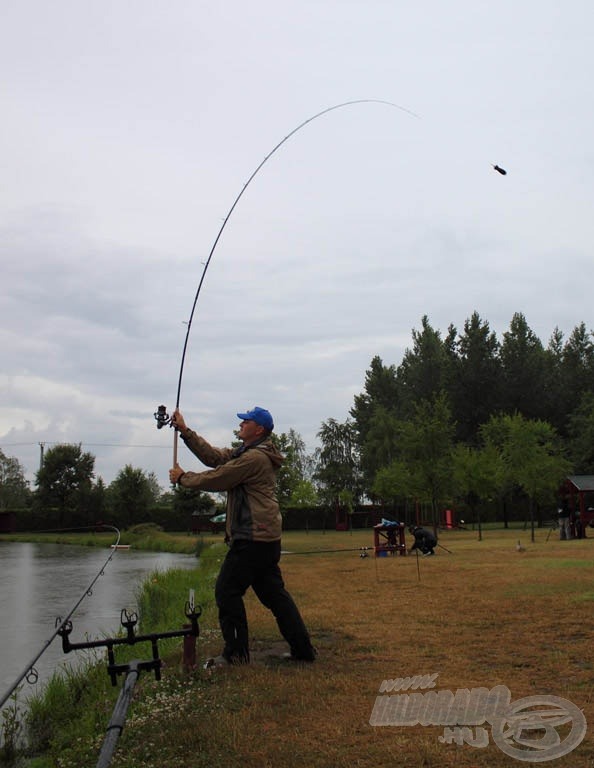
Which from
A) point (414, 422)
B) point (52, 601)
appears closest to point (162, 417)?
point (52, 601)

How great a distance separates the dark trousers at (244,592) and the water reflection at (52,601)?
3228 mm

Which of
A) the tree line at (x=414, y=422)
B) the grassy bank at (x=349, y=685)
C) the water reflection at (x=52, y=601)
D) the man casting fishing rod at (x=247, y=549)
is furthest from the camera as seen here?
the tree line at (x=414, y=422)

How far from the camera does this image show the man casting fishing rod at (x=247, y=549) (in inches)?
238

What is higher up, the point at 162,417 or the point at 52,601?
the point at 162,417

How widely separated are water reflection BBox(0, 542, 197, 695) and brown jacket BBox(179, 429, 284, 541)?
359cm

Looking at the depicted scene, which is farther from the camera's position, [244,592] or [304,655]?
[304,655]

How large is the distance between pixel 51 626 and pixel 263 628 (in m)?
5.77

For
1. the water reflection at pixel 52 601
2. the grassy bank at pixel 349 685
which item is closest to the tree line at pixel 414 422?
the water reflection at pixel 52 601

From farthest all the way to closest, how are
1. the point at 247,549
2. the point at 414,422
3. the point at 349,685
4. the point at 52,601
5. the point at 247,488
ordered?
the point at 414,422
the point at 52,601
the point at 247,488
the point at 247,549
the point at 349,685

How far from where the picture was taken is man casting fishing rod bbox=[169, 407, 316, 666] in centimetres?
604

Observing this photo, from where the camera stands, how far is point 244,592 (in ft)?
20.0

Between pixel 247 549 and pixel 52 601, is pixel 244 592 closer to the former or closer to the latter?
pixel 247 549

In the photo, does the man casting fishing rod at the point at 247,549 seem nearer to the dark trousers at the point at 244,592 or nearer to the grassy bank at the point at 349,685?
the dark trousers at the point at 244,592

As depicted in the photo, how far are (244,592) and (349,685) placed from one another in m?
1.10
